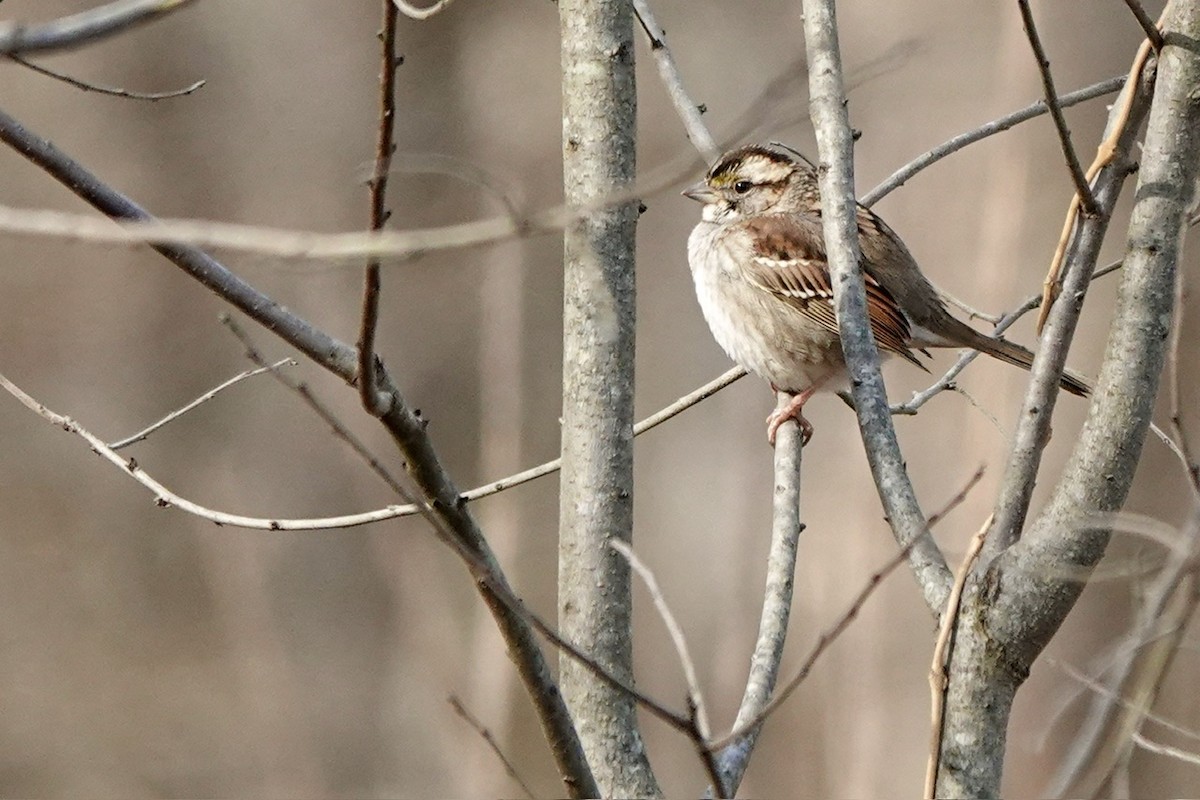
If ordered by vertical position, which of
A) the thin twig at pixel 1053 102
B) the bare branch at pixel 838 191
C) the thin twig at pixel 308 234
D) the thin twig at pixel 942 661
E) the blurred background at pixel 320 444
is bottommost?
the thin twig at pixel 942 661

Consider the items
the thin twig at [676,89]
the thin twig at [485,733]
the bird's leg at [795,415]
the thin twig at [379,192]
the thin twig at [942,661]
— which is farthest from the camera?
the bird's leg at [795,415]

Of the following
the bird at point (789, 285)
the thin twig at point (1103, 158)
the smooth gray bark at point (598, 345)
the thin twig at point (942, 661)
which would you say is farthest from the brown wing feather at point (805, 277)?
the thin twig at point (942, 661)

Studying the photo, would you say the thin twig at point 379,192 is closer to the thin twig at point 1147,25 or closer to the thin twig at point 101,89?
the thin twig at point 101,89

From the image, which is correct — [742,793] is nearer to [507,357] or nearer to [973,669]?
[507,357]

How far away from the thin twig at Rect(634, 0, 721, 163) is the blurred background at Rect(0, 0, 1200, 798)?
14.4 ft

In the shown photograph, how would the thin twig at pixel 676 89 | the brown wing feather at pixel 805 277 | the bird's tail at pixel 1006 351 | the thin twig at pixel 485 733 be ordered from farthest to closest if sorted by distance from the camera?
the brown wing feather at pixel 805 277
the bird's tail at pixel 1006 351
the thin twig at pixel 676 89
the thin twig at pixel 485 733

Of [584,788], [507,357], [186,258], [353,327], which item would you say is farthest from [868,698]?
[186,258]

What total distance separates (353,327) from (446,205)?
99 cm

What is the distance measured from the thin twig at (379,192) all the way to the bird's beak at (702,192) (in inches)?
118

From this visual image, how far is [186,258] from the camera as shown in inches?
71.2

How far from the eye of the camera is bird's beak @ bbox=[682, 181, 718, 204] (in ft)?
15.2

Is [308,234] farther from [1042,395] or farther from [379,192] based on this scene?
[1042,395]

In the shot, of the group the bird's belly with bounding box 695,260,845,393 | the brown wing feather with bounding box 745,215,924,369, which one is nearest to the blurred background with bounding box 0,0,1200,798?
the brown wing feather with bounding box 745,215,924,369

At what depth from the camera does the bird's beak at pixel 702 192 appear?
15.2 ft
